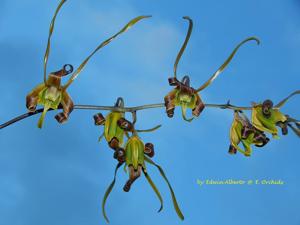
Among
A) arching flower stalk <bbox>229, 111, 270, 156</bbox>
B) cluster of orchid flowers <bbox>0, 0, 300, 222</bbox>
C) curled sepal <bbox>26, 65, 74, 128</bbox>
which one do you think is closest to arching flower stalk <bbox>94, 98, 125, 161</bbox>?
cluster of orchid flowers <bbox>0, 0, 300, 222</bbox>

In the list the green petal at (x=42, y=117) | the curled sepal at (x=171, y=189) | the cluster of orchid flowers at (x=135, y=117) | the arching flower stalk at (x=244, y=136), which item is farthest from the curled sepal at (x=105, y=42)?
the arching flower stalk at (x=244, y=136)

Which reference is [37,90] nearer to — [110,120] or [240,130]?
[110,120]

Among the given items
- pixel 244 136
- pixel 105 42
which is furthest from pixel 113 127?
pixel 244 136

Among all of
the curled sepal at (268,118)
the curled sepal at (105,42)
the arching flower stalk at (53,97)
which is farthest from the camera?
the curled sepal at (268,118)

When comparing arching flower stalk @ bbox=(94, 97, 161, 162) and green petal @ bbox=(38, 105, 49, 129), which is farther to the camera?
arching flower stalk @ bbox=(94, 97, 161, 162)

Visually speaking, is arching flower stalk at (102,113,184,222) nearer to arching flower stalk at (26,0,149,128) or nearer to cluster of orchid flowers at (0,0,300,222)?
cluster of orchid flowers at (0,0,300,222)

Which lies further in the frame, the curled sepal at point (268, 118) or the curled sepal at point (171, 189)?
the curled sepal at point (268, 118)

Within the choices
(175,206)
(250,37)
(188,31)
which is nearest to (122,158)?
(175,206)

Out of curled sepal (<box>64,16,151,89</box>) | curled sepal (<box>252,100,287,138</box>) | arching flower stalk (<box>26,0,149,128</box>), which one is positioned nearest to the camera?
curled sepal (<box>64,16,151,89</box>)

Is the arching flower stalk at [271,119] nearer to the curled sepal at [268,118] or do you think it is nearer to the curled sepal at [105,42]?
the curled sepal at [268,118]
